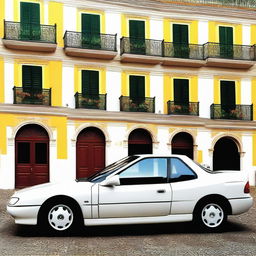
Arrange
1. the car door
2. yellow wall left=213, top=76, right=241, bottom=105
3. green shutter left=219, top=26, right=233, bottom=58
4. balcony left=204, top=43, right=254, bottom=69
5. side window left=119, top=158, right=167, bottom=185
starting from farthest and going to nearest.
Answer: yellow wall left=213, top=76, right=241, bottom=105 → green shutter left=219, top=26, right=233, bottom=58 → balcony left=204, top=43, right=254, bottom=69 → side window left=119, top=158, right=167, bottom=185 → the car door

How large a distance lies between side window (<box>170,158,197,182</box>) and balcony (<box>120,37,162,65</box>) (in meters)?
16.1

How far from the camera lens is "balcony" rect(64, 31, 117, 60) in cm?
2445

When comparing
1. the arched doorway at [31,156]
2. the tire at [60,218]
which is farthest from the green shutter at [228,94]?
the tire at [60,218]

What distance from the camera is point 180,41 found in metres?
27.0

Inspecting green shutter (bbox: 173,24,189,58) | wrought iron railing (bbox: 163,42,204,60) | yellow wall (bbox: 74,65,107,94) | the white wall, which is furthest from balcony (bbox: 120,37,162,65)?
the white wall

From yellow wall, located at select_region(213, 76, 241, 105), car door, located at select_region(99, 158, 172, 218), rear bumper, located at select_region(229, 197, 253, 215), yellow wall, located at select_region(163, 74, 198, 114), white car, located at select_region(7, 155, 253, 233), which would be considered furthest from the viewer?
yellow wall, located at select_region(213, 76, 241, 105)

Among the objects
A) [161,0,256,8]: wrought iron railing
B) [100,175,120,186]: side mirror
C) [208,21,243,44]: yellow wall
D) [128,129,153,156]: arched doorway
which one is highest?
[161,0,256,8]: wrought iron railing

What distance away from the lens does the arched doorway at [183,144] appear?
26750mm

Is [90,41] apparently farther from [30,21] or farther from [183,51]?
[183,51]

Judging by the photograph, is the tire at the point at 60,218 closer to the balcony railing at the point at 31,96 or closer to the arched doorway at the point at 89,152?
the balcony railing at the point at 31,96

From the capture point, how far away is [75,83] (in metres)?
24.9

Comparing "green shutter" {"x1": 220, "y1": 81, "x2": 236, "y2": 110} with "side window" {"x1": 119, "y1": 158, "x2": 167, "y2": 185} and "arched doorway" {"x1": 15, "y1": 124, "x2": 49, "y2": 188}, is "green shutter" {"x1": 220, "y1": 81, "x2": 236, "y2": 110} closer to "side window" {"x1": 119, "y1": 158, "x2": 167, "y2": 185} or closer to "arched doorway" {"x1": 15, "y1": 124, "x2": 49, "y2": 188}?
"arched doorway" {"x1": 15, "y1": 124, "x2": 49, "y2": 188}

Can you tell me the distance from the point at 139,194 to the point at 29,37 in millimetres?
16617

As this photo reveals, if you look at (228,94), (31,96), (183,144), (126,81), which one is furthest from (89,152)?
(228,94)
